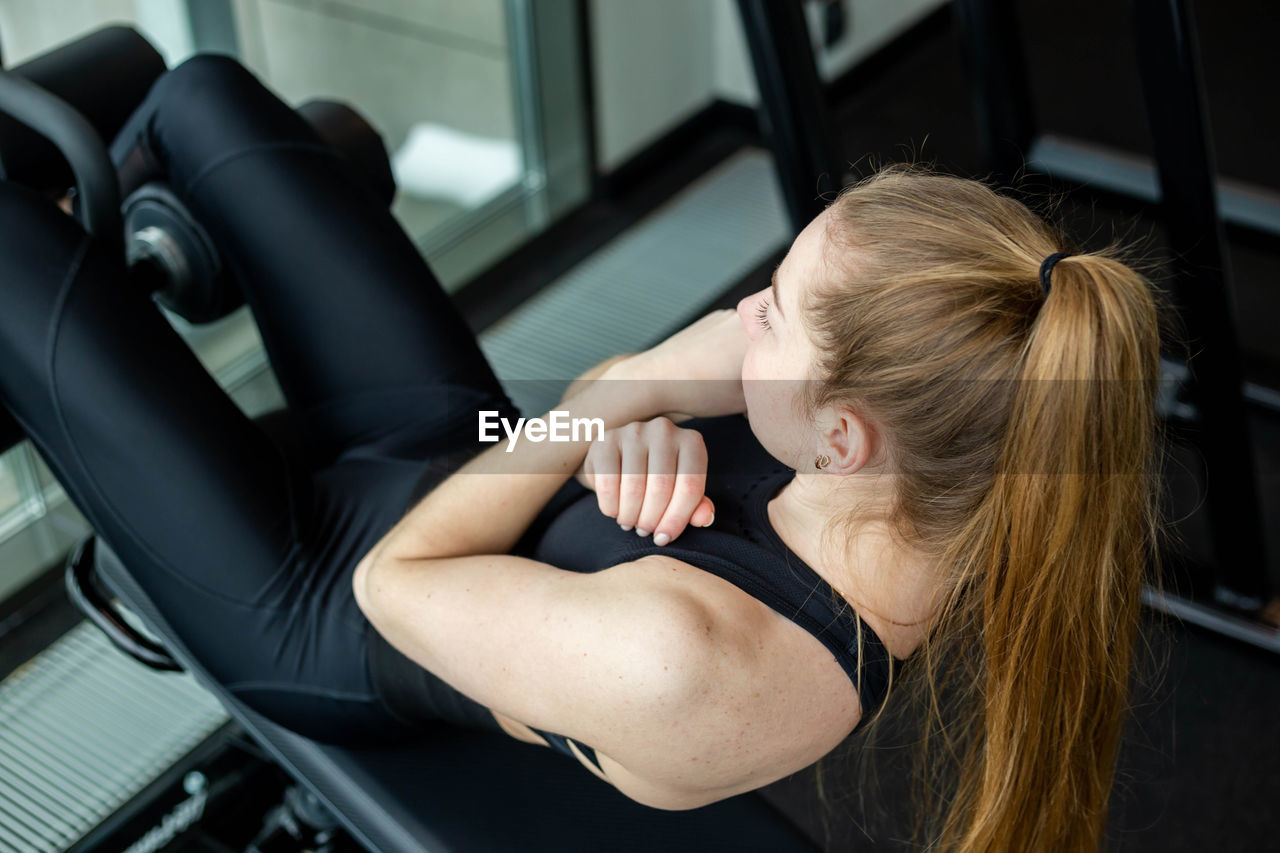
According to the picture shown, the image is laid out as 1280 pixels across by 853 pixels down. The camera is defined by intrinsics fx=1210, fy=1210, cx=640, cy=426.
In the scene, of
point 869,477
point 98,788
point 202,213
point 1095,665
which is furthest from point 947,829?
point 98,788

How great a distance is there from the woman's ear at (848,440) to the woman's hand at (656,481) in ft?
0.43

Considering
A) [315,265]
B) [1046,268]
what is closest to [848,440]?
[1046,268]

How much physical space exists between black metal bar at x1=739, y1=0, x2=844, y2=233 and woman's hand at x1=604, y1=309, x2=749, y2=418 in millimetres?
590

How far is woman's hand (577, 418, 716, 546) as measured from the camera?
980 millimetres

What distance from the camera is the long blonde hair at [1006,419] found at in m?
0.79

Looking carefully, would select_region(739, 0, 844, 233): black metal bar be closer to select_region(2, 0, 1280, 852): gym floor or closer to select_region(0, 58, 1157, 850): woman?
select_region(2, 0, 1280, 852): gym floor

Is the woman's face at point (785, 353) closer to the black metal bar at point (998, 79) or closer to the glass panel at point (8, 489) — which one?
the black metal bar at point (998, 79)

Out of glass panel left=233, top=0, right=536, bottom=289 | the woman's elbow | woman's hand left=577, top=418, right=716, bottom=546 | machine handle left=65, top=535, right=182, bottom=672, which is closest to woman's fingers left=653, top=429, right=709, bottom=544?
woman's hand left=577, top=418, right=716, bottom=546

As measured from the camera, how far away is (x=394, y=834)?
1.18 meters

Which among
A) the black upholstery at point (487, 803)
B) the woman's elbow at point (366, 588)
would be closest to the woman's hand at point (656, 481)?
the woman's elbow at point (366, 588)

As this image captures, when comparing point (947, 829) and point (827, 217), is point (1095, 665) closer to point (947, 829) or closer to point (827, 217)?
point (947, 829)

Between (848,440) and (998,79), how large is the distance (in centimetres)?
154

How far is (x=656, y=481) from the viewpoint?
3.21ft

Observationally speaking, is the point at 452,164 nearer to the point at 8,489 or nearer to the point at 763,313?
the point at 8,489
